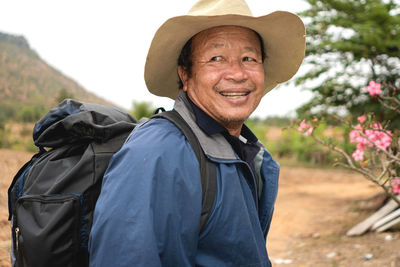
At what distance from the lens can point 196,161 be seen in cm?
121

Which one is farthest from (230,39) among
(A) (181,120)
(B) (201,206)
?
(B) (201,206)

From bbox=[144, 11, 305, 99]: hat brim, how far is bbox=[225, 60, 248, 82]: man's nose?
0.19 m

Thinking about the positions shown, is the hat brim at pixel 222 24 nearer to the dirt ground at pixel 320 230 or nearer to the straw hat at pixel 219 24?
the straw hat at pixel 219 24

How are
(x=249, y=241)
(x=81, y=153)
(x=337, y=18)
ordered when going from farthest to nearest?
(x=337, y=18)
(x=81, y=153)
(x=249, y=241)

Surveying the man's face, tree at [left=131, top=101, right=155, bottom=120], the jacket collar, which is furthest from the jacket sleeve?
tree at [left=131, top=101, right=155, bottom=120]

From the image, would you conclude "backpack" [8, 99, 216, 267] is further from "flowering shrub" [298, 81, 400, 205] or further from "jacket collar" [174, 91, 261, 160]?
"flowering shrub" [298, 81, 400, 205]

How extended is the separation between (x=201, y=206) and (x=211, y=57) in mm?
781

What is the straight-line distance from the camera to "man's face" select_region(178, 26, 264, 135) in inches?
62.9

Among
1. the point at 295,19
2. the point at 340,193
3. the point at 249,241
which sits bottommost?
the point at 340,193

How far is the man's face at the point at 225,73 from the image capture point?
5.24 ft

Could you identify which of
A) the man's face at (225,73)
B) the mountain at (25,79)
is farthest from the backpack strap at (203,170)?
the mountain at (25,79)

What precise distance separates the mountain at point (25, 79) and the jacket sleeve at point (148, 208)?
1935cm

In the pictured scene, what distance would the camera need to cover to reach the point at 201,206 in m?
1.15

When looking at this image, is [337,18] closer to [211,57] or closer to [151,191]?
[211,57]
